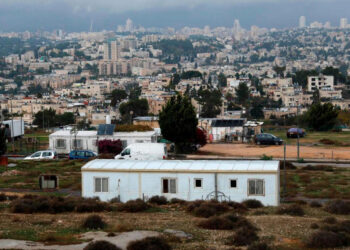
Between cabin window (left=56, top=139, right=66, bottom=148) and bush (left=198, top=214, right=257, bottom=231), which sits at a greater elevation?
cabin window (left=56, top=139, right=66, bottom=148)

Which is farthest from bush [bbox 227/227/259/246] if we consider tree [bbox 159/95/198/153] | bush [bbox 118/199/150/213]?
tree [bbox 159/95/198/153]

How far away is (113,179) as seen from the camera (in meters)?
21.2

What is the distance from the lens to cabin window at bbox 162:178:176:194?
68.9ft

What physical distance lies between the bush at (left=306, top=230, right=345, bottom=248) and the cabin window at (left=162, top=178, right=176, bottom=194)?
21.3 feet

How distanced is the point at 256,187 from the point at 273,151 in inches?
660

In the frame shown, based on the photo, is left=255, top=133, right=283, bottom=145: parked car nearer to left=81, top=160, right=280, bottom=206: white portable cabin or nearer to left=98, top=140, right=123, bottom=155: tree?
left=98, top=140, right=123, bottom=155: tree

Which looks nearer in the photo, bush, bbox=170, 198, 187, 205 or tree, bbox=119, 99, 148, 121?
bush, bbox=170, 198, 187, 205

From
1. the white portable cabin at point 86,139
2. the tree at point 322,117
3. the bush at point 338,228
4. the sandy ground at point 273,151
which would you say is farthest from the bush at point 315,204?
the tree at point 322,117

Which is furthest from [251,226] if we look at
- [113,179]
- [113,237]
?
[113,179]

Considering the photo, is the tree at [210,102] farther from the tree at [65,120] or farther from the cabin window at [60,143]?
the cabin window at [60,143]

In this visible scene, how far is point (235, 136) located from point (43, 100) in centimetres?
7747

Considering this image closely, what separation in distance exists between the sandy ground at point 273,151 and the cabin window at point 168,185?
1440 centimetres

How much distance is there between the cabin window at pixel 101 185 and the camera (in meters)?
21.3

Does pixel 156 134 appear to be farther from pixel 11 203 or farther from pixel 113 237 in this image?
pixel 113 237
